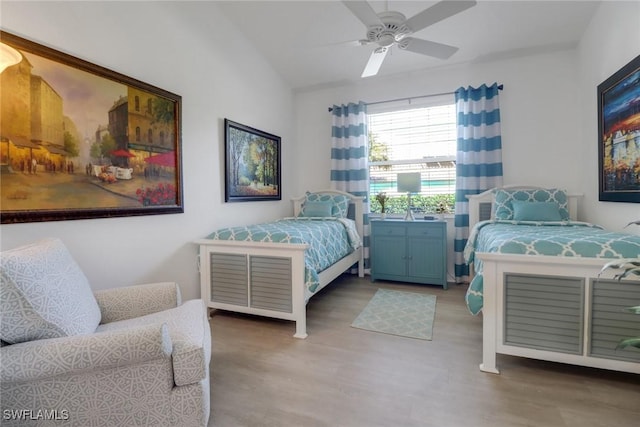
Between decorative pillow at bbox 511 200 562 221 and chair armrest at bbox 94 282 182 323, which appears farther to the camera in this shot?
decorative pillow at bbox 511 200 562 221

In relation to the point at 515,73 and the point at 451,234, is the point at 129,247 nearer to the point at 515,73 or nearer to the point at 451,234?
the point at 451,234

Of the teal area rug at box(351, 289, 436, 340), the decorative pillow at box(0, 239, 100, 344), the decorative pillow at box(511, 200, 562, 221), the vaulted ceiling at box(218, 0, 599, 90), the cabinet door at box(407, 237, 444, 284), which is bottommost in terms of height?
the teal area rug at box(351, 289, 436, 340)

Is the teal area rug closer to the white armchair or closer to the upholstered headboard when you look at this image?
the upholstered headboard

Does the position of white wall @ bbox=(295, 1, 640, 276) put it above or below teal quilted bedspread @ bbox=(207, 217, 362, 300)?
above

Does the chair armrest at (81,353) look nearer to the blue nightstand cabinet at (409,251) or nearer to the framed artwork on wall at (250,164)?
the framed artwork on wall at (250,164)

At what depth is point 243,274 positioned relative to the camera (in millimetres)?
2525

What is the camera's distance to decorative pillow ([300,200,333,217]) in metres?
3.76

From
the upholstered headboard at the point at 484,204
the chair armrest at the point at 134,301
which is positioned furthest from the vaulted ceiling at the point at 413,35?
the chair armrest at the point at 134,301

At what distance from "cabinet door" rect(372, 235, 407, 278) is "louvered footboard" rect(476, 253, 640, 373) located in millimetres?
1843

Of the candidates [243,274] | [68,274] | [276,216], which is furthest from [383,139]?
[68,274]

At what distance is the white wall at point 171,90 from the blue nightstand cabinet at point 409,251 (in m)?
1.52

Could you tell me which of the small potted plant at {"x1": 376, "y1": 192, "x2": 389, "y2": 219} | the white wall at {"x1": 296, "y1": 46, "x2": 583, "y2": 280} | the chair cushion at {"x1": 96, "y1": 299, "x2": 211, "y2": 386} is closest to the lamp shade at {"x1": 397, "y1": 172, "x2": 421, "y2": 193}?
the small potted plant at {"x1": 376, "y1": 192, "x2": 389, "y2": 219}

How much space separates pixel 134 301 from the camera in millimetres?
1678

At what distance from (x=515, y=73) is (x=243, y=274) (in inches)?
150
